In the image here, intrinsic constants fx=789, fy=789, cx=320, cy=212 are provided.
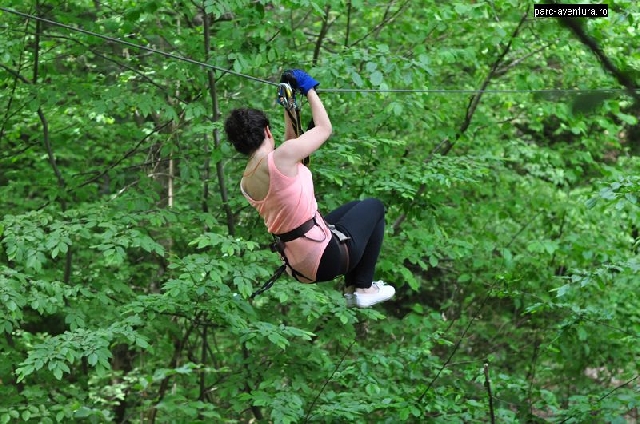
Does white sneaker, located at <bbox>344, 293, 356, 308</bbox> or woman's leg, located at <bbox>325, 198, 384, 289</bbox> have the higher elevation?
woman's leg, located at <bbox>325, 198, 384, 289</bbox>

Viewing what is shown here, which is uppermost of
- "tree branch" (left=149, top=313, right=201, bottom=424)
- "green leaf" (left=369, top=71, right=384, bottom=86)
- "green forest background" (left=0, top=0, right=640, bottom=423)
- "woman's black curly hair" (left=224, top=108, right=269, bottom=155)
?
"woman's black curly hair" (left=224, top=108, right=269, bottom=155)

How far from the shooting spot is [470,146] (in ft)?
24.6

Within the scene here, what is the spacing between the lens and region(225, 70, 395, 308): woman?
3.09 m

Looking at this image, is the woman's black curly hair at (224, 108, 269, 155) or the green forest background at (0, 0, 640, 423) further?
the green forest background at (0, 0, 640, 423)

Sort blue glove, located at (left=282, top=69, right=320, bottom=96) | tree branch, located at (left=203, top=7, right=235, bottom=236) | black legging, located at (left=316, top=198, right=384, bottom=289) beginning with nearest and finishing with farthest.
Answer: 1. blue glove, located at (left=282, top=69, right=320, bottom=96)
2. black legging, located at (left=316, top=198, right=384, bottom=289)
3. tree branch, located at (left=203, top=7, right=235, bottom=236)

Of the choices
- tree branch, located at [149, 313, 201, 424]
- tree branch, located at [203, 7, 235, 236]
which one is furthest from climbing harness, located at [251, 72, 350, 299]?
tree branch, located at [149, 313, 201, 424]

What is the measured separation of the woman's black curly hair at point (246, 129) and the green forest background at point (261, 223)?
99 cm

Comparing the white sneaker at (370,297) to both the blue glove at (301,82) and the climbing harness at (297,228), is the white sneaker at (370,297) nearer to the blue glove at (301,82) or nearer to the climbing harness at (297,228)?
the climbing harness at (297,228)

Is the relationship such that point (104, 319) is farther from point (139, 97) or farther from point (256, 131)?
point (256, 131)

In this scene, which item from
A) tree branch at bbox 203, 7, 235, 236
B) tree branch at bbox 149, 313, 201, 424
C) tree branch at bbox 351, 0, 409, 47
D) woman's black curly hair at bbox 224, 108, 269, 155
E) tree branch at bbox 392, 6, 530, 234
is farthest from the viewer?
tree branch at bbox 392, 6, 530, 234

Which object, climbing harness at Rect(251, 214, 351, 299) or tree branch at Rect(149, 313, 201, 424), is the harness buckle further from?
tree branch at Rect(149, 313, 201, 424)

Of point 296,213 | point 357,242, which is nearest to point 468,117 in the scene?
point 357,242

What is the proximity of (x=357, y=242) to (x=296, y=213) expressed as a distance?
377mm

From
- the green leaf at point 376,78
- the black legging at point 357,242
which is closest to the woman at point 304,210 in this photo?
the black legging at point 357,242
